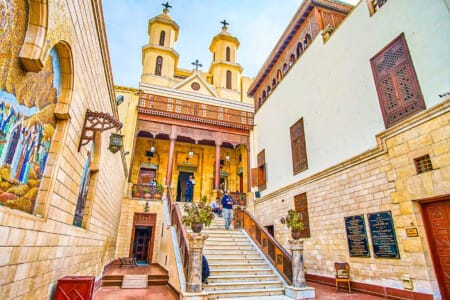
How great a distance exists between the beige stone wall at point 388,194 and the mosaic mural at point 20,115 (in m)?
6.94

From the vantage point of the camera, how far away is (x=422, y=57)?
6.12m

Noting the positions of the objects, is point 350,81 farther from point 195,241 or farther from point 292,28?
point 195,241

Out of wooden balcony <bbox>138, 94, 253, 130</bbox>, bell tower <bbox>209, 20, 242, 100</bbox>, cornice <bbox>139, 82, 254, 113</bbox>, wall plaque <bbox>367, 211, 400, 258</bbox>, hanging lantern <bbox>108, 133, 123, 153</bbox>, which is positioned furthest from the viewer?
bell tower <bbox>209, 20, 242, 100</bbox>

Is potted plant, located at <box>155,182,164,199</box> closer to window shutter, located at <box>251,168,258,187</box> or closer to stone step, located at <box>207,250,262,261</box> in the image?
window shutter, located at <box>251,168,258,187</box>

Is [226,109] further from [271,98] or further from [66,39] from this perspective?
[66,39]

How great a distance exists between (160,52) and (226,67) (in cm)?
537

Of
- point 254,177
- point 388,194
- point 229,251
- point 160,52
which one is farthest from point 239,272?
point 160,52

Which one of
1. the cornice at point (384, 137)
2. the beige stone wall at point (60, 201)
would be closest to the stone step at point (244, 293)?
the beige stone wall at point (60, 201)

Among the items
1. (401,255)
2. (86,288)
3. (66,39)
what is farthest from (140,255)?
(66,39)

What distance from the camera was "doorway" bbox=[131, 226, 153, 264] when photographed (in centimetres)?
1291

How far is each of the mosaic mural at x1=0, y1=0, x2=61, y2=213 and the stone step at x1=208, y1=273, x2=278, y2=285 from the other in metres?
4.96

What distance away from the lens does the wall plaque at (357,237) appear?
22.5 feet

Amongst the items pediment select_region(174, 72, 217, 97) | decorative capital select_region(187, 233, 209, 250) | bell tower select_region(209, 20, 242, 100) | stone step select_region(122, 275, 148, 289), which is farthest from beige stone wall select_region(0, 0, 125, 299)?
bell tower select_region(209, 20, 242, 100)

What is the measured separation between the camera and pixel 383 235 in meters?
6.42
